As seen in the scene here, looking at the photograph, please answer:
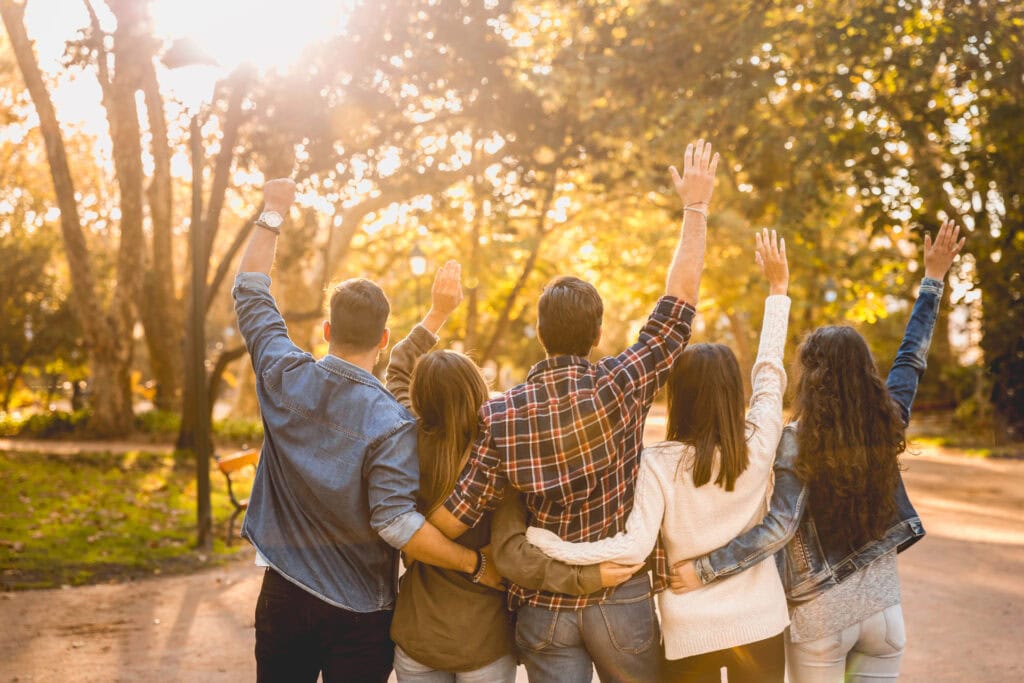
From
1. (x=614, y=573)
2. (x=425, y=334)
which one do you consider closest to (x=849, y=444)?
(x=614, y=573)

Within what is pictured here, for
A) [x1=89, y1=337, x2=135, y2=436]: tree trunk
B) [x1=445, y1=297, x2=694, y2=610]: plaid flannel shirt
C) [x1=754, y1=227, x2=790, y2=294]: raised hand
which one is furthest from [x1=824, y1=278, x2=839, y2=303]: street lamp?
[x1=445, y1=297, x2=694, y2=610]: plaid flannel shirt

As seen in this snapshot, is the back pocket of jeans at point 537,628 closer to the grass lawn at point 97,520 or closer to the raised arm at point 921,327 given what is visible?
the raised arm at point 921,327

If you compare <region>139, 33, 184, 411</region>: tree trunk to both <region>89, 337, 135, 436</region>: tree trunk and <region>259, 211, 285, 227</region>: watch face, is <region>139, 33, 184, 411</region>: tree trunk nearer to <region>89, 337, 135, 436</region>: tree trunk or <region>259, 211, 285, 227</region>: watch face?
<region>89, 337, 135, 436</region>: tree trunk

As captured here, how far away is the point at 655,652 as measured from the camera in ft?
9.34

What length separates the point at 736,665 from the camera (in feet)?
9.49

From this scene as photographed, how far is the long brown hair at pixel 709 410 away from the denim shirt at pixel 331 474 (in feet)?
2.64

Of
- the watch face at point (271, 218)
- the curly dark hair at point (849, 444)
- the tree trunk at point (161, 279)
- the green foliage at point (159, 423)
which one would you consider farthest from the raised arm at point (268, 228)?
the green foliage at point (159, 423)

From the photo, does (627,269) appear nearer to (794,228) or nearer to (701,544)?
(794,228)

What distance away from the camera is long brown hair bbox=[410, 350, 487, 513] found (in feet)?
9.34

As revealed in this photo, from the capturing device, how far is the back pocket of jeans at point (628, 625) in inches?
109

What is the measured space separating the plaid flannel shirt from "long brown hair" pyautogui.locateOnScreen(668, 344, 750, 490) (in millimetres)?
131

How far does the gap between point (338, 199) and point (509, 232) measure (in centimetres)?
384

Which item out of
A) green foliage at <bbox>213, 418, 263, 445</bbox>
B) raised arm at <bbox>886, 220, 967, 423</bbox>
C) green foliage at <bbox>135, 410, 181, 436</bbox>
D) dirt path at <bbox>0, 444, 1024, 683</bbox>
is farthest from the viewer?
green foliage at <bbox>213, 418, 263, 445</bbox>

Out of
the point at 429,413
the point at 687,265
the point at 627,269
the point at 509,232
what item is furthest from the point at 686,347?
the point at 627,269
